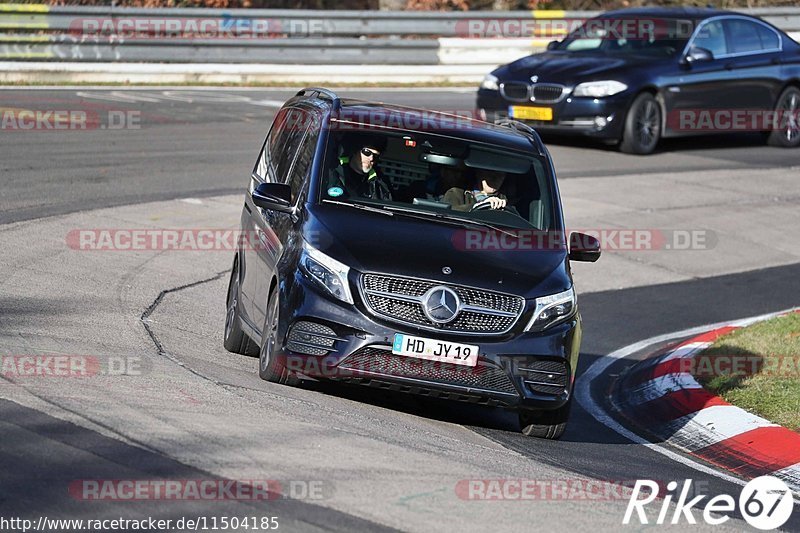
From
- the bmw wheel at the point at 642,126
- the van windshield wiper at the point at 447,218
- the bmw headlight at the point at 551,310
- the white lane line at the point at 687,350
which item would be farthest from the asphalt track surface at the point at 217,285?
the van windshield wiper at the point at 447,218

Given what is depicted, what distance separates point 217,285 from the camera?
1183 centimetres

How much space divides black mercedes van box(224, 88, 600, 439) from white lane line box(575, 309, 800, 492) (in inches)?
31.4

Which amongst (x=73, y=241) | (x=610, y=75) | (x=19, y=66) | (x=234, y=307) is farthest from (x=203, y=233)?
(x=19, y=66)

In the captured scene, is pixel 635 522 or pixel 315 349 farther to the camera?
pixel 315 349

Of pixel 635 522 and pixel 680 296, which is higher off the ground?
pixel 635 522

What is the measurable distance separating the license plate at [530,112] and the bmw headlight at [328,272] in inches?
445

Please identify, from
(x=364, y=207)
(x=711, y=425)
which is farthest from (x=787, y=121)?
(x=364, y=207)

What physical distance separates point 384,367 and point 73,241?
5.49 metres

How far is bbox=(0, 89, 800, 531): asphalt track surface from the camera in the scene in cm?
565

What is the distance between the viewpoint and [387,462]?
6320 mm

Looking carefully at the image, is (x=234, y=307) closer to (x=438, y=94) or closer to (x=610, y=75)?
(x=610, y=75)
